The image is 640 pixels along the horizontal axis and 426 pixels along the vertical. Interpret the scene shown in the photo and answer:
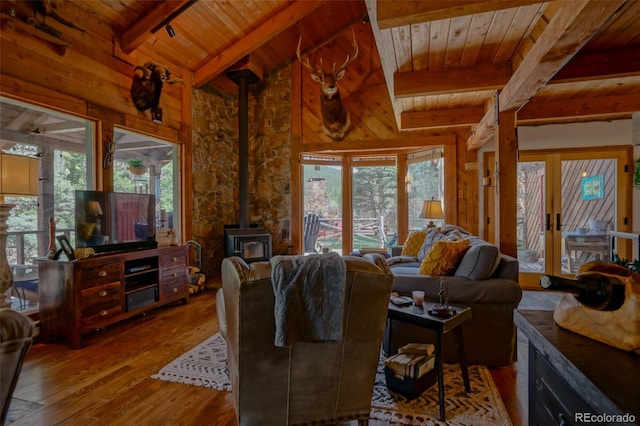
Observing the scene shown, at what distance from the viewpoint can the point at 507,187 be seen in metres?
3.14

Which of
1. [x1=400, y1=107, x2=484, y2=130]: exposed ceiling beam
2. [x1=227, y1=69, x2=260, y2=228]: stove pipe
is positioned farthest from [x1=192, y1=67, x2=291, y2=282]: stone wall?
[x1=400, y1=107, x2=484, y2=130]: exposed ceiling beam

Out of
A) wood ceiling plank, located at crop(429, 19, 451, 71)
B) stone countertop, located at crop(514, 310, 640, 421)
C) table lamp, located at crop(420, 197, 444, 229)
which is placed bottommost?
stone countertop, located at crop(514, 310, 640, 421)

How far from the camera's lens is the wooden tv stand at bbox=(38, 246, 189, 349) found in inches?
116

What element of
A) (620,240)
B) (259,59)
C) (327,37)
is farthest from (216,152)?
(620,240)

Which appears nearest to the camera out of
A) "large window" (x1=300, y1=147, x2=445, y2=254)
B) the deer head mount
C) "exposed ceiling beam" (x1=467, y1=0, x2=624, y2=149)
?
"exposed ceiling beam" (x1=467, y1=0, x2=624, y2=149)

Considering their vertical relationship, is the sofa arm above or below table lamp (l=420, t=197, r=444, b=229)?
below

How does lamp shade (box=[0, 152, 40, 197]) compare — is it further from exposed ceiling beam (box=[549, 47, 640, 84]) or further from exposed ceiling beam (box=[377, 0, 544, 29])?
exposed ceiling beam (box=[549, 47, 640, 84])

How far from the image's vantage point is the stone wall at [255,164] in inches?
226

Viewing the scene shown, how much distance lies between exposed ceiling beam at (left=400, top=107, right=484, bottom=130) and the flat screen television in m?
3.53

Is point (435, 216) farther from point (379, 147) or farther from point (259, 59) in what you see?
point (259, 59)

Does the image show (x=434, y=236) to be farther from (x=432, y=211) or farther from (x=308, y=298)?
(x=308, y=298)

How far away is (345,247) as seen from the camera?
6.27 meters

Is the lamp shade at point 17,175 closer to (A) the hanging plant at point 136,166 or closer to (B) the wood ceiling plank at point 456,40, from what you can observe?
(A) the hanging plant at point 136,166

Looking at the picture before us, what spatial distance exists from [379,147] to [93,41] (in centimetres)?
418
